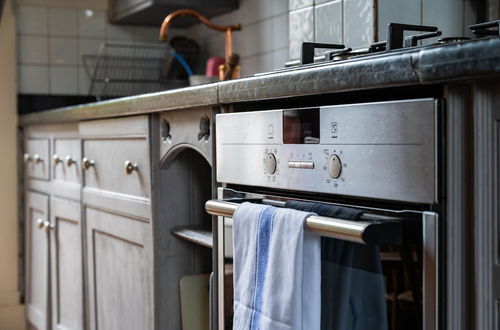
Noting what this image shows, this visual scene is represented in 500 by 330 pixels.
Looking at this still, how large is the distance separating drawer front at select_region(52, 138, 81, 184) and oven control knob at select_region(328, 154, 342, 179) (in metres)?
1.40

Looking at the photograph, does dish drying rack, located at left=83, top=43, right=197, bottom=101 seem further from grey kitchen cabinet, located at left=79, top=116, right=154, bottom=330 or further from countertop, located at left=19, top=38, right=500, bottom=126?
countertop, located at left=19, top=38, right=500, bottom=126

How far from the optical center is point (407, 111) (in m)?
0.95

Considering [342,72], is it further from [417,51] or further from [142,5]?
[142,5]

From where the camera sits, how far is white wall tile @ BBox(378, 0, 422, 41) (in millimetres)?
1668

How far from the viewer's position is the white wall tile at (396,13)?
65.7 inches

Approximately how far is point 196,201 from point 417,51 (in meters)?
0.99

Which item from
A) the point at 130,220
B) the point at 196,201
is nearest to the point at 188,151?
the point at 196,201

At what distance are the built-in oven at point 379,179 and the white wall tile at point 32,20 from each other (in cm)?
218

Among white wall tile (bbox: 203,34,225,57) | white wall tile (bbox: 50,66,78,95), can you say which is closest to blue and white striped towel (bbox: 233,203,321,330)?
white wall tile (bbox: 203,34,225,57)

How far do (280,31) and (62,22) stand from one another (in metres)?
1.14

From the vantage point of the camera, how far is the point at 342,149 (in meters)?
1.07

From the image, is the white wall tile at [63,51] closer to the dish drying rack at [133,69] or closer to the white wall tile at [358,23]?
the dish drying rack at [133,69]

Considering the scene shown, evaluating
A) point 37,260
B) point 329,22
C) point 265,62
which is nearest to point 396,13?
point 329,22

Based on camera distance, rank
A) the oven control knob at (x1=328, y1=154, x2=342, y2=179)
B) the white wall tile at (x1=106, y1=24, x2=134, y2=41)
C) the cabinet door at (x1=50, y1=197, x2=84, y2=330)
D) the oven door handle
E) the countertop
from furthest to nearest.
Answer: the white wall tile at (x1=106, y1=24, x2=134, y2=41) < the cabinet door at (x1=50, y1=197, x2=84, y2=330) < the oven control knob at (x1=328, y1=154, x2=342, y2=179) < the oven door handle < the countertop
